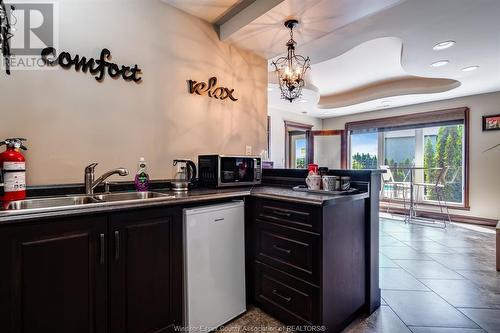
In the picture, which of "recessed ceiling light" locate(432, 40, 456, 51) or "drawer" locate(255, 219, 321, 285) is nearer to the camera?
"drawer" locate(255, 219, 321, 285)

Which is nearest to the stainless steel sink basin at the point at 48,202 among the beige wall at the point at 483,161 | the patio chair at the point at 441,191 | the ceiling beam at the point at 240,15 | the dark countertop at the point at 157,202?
the dark countertop at the point at 157,202

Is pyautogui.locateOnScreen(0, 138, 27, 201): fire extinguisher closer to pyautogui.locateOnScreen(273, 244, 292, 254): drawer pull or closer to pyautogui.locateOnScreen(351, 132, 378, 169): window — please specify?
pyautogui.locateOnScreen(273, 244, 292, 254): drawer pull

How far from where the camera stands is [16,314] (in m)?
1.07

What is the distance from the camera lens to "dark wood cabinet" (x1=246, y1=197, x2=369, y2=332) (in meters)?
1.56

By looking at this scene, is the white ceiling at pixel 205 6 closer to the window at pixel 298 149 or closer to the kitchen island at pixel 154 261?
the kitchen island at pixel 154 261

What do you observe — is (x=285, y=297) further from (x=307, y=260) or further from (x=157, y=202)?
(x=157, y=202)

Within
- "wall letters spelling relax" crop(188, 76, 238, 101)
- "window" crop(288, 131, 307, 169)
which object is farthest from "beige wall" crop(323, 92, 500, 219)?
"wall letters spelling relax" crop(188, 76, 238, 101)

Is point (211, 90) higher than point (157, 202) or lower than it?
higher

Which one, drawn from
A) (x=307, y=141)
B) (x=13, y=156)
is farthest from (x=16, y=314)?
(x=307, y=141)

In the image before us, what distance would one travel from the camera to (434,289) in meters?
2.31

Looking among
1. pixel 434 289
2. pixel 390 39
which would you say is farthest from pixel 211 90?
pixel 434 289

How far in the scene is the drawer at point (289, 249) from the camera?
1.57m

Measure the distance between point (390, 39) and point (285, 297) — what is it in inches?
123

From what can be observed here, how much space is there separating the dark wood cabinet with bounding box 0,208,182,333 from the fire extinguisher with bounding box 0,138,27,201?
50 cm
